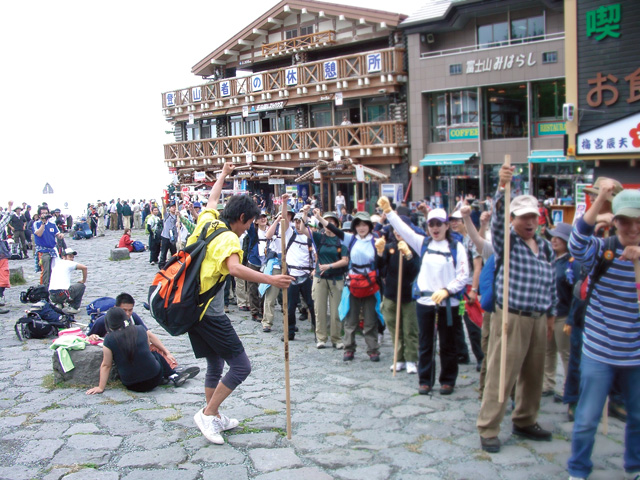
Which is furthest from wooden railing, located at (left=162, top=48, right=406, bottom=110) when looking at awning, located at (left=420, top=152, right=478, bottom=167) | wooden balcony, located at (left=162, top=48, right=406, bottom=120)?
awning, located at (left=420, top=152, right=478, bottom=167)

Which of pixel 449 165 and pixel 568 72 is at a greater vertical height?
pixel 568 72

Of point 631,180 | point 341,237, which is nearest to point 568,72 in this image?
point 631,180

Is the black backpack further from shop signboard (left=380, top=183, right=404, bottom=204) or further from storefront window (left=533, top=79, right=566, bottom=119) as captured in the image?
storefront window (left=533, top=79, right=566, bottom=119)

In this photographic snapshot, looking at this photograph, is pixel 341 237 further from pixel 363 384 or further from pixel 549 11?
pixel 549 11

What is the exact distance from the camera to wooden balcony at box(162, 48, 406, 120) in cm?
2627

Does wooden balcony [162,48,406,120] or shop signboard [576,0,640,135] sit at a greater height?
wooden balcony [162,48,406,120]

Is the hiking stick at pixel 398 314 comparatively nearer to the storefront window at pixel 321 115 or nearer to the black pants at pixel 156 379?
the black pants at pixel 156 379

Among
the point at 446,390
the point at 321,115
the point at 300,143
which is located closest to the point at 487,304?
the point at 446,390

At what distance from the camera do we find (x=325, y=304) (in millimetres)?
8727

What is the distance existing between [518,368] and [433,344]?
163 centimetres

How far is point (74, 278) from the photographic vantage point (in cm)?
1666

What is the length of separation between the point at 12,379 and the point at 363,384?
438 centimetres

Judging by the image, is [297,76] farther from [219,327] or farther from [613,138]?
[219,327]

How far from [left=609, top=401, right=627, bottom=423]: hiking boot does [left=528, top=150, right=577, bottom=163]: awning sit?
18507mm
